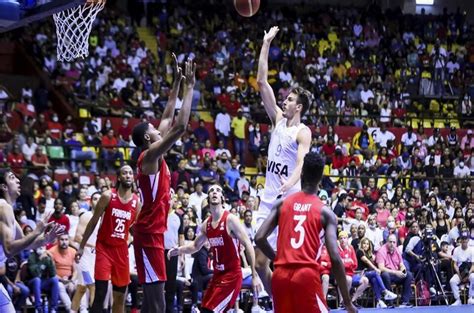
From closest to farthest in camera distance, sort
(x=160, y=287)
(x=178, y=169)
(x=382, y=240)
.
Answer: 1. (x=160, y=287)
2. (x=382, y=240)
3. (x=178, y=169)

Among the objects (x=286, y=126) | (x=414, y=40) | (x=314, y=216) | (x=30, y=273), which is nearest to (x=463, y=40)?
(x=414, y=40)

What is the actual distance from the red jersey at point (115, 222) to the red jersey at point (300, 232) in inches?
162

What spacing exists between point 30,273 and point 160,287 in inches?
202

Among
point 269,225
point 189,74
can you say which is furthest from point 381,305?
point 269,225

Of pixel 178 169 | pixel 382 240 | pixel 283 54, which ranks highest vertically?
pixel 283 54

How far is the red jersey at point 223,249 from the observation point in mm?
10578

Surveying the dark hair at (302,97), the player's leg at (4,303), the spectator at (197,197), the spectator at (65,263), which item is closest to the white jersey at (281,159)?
the dark hair at (302,97)

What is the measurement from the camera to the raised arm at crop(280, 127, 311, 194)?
8.98 metres

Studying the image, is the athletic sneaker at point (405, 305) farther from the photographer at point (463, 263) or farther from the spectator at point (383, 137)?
the spectator at point (383, 137)

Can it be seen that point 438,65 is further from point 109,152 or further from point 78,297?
point 78,297

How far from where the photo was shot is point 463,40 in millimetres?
31078

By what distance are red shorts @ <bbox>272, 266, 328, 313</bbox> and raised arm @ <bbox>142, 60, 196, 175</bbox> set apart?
2.06 metres

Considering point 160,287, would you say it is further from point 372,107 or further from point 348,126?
point 372,107

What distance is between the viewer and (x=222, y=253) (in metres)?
10.7
